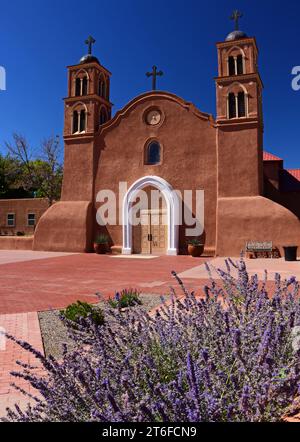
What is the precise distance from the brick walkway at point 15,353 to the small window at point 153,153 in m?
15.4

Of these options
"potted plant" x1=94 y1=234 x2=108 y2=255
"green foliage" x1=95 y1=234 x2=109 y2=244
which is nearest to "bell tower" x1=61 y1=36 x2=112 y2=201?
"green foliage" x1=95 y1=234 x2=109 y2=244

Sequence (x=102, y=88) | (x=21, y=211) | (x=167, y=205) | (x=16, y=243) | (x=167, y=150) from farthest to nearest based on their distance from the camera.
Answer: (x=21, y=211), (x=102, y=88), (x=16, y=243), (x=167, y=150), (x=167, y=205)

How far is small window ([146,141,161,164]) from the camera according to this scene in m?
20.9

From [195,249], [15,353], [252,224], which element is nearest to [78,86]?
[195,249]

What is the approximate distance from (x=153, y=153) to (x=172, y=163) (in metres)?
1.50

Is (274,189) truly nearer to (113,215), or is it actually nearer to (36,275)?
(113,215)

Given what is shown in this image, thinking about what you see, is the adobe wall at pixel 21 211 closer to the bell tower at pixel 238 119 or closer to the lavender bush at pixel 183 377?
the bell tower at pixel 238 119

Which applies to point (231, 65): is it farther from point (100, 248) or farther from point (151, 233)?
point (100, 248)

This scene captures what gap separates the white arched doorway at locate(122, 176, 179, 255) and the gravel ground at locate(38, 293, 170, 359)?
1185cm

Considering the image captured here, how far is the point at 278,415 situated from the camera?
218cm

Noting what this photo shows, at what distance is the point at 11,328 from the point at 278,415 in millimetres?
4758

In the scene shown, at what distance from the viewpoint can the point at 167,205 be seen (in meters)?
20.0

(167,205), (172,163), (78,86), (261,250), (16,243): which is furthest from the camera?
(16,243)

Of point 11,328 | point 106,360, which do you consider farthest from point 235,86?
point 106,360
